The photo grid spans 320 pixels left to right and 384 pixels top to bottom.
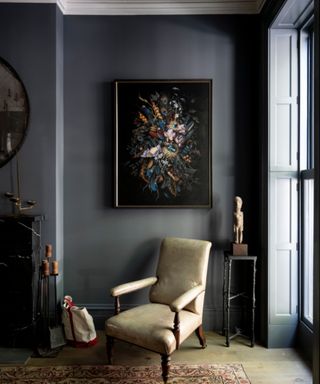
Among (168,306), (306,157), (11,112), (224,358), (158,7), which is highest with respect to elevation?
(158,7)

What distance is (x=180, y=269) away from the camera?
279 centimetres

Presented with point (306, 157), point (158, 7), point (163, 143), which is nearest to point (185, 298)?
point (163, 143)

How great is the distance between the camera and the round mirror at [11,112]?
2.93 meters

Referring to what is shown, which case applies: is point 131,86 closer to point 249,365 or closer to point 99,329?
point 99,329

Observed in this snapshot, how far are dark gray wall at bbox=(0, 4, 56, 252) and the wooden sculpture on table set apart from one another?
1703 millimetres

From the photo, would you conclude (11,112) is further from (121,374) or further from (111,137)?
(121,374)

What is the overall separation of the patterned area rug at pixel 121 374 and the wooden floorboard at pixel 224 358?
0.08m

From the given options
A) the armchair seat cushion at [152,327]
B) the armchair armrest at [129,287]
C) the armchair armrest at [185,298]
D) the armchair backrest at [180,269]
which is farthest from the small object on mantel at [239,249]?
the armchair armrest at [129,287]

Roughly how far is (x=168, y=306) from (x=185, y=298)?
17.2 inches

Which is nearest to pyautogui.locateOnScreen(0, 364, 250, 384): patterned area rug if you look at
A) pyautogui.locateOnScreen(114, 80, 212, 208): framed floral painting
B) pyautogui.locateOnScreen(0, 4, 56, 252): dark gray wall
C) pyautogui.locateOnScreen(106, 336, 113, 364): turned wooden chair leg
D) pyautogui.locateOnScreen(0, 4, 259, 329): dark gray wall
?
pyautogui.locateOnScreen(106, 336, 113, 364): turned wooden chair leg

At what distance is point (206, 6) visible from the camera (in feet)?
10.00

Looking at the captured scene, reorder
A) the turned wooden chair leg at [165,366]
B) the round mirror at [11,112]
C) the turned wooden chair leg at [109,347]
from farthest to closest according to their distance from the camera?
the round mirror at [11,112]
the turned wooden chair leg at [109,347]
the turned wooden chair leg at [165,366]

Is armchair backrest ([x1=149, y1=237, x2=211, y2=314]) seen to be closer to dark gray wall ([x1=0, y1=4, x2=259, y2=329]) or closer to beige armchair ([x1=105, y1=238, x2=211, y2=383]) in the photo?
beige armchair ([x1=105, y1=238, x2=211, y2=383])

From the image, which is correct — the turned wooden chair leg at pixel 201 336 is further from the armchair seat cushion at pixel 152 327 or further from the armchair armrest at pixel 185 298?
the armchair armrest at pixel 185 298
